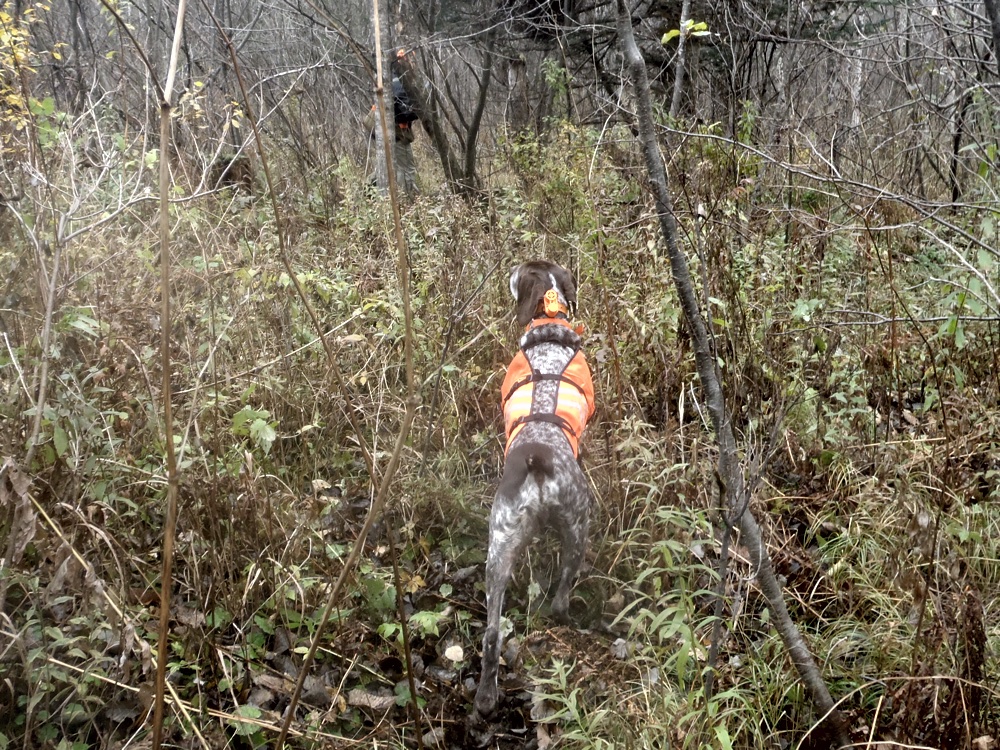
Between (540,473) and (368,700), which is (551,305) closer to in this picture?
(540,473)

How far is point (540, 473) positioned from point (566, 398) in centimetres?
47

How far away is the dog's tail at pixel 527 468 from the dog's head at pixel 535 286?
110 centimetres

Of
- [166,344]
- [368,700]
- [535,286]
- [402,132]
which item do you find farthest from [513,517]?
[402,132]

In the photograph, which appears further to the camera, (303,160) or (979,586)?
(303,160)

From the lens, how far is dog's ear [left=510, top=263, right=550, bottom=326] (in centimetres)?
370

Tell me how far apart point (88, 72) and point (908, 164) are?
768 centimetres

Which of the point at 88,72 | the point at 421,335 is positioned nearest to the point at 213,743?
the point at 421,335

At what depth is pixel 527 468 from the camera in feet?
8.86

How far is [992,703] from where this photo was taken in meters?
2.06

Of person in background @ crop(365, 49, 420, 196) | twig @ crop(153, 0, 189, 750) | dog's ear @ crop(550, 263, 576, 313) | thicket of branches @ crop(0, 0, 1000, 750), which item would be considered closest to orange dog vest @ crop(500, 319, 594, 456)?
thicket of branches @ crop(0, 0, 1000, 750)

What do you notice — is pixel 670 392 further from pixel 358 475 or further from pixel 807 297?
pixel 358 475

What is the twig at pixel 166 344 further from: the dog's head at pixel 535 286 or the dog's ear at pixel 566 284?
the dog's ear at pixel 566 284

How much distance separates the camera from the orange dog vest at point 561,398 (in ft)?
9.77

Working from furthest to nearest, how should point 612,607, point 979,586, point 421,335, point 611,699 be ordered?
1. point 421,335
2. point 612,607
3. point 979,586
4. point 611,699
